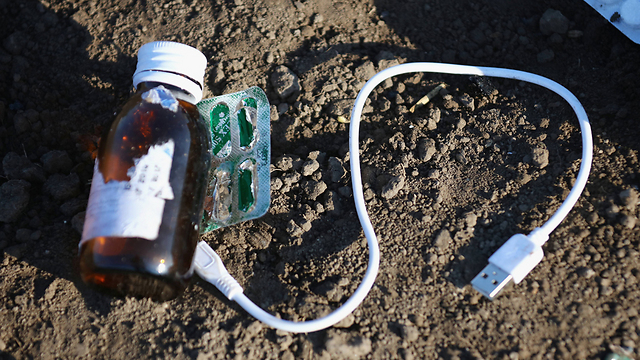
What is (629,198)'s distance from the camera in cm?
154

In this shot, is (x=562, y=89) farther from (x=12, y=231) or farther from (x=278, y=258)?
(x=12, y=231)

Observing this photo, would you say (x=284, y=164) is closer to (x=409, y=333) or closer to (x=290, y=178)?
(x=290, y=178)

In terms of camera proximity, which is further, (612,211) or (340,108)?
(340,108)

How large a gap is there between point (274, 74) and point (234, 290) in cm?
94

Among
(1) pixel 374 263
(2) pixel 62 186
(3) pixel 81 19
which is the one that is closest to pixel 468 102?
(1) pixel 374 263

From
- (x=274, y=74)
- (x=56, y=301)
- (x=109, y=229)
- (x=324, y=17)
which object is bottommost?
(x=56, y=301)

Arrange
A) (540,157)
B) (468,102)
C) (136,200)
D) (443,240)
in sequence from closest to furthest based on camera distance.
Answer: (136,200) < (443,240) < (540,157) < (468,102)

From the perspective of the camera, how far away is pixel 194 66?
1546 millimetres

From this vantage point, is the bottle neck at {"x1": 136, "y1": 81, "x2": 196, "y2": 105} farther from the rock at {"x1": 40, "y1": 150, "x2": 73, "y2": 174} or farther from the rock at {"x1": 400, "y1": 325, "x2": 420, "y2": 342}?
the rock at {"x1": 400, "y1": 325, "x2": 420, "y2": 342}

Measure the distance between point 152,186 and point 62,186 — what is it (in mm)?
550

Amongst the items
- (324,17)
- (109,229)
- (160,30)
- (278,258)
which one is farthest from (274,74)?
(109,229)

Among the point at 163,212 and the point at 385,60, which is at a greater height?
the point at 385,60

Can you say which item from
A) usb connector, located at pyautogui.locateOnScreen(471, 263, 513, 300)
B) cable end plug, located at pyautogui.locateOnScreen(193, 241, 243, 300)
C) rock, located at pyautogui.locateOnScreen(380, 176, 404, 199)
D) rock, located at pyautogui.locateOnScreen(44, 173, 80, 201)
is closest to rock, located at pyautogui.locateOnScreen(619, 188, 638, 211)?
usb connector, located at pyautogui.locateOnScreen(471, 263, 513, 300)

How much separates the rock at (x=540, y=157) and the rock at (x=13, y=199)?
6.41ft
